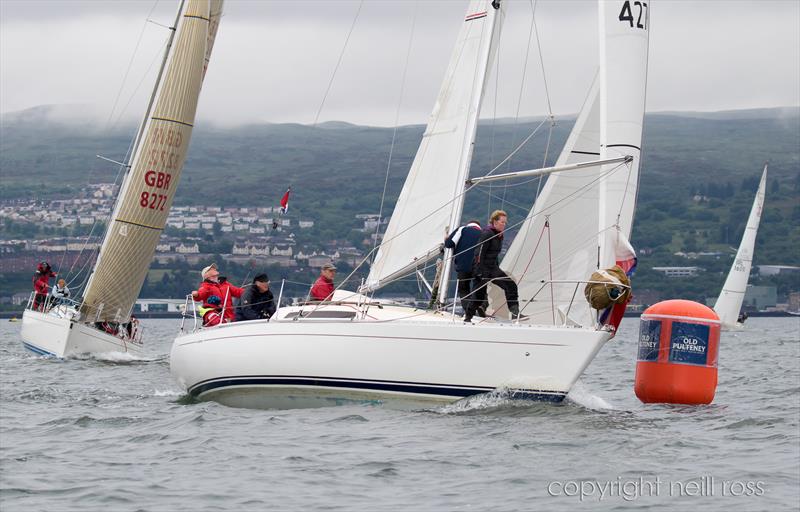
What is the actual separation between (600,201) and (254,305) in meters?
3.95

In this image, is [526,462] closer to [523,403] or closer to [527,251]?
[523,403]

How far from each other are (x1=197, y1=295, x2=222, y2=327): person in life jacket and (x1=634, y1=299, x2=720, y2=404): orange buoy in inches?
190

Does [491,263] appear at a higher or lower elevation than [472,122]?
lower

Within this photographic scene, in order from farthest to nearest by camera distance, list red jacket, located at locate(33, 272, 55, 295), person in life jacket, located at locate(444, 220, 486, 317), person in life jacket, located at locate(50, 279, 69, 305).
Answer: red jacket, located at locate(33, 272, 55, 295) < person in life jacket, located at locate(50, 279, 69, 305) < person in life jacket, located at locate(444, 220, 486, 317)

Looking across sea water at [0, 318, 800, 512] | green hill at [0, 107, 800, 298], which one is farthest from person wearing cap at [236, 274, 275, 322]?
green hill at [0, 107, 800, 298]

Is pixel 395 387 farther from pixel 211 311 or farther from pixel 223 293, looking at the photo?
pixel 223 293

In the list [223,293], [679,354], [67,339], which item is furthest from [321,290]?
[67,339]

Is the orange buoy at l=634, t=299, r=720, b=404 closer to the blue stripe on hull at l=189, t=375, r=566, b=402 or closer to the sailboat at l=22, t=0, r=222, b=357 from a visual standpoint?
the blue stripe on hull at l=189, t=375, r=566, b=402

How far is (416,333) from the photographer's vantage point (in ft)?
41.2

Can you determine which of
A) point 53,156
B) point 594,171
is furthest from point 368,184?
point 594,171

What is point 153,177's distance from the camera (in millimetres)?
26234

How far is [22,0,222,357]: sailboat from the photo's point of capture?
2619 cm

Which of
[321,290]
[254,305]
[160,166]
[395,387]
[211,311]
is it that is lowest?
[395,387]

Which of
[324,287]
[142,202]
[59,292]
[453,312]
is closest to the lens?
[453,312]
